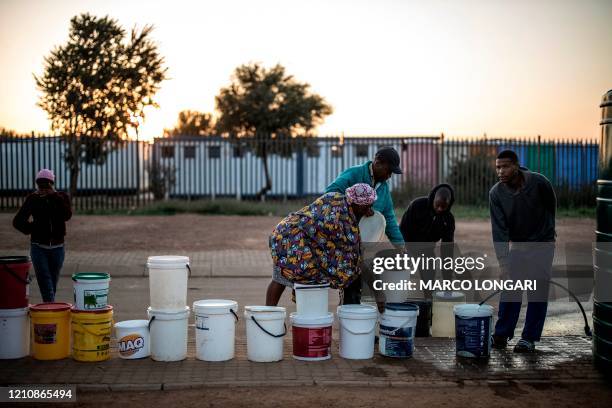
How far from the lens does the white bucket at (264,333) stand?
7.85m

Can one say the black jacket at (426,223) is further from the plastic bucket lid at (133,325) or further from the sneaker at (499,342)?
the plastic bucket lid at (133,325)

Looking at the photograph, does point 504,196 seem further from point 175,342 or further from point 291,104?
point 291,104

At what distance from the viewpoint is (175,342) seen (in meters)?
7.86

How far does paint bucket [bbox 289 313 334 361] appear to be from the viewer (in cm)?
792

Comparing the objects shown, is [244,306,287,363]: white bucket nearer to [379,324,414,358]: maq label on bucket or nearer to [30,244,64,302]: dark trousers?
[379,324,414,358]: maq label on bucket

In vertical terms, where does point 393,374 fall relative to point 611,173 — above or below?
below

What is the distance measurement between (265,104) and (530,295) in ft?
111

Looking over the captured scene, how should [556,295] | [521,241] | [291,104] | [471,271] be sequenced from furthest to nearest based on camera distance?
1. [291,104]
2. [556,295]
3. [471,271]
4. [521,241]

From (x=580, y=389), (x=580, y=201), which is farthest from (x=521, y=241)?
(x=580, y=201)

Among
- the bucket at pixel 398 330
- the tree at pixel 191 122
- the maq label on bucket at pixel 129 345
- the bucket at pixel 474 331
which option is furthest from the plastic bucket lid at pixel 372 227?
the tree at pixel 191 122

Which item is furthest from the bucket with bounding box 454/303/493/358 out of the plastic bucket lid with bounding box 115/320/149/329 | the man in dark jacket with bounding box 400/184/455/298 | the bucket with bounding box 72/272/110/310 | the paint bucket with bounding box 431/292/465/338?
the bucket with bounding box 72/272/110/310

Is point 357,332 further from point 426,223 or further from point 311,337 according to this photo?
point 426,223

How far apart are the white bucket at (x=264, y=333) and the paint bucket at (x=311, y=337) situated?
0.17 meters

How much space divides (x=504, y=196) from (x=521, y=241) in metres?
0.49
